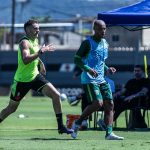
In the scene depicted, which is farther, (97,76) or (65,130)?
(65,130)

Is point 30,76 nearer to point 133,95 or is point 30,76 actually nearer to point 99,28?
point 99,28

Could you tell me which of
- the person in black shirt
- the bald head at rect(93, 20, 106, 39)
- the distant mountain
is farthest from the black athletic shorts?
the distant mountain

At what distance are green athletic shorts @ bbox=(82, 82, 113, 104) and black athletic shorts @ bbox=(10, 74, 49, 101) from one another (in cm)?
70

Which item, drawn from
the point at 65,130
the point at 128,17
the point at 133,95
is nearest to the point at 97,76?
the point at 65,130

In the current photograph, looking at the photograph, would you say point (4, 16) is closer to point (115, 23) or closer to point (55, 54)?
point (55, 54)

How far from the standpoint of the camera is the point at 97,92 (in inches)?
565

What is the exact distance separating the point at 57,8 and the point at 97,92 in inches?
3073

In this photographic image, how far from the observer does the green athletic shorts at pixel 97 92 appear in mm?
14342

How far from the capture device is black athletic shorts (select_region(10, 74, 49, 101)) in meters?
14.6

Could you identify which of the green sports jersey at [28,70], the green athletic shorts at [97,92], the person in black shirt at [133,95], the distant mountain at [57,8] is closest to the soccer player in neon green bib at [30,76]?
the green sports jersey at [28,70]

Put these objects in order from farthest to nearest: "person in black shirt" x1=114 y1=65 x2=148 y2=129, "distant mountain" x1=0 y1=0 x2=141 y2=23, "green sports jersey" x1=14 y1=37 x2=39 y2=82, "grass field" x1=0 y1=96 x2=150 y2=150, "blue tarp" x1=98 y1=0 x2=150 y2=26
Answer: "distant mountain" x1=0 y1=0 x2=141 y2=23
"person in black shirt" x1=114 y1=65 x2=148 y2=129
"blue tarp" x1=98 y1=0 x2=150 y2=26
"green sports jersey" x1=14 y1=37 x2=39 y2=82
"grass field" x1=0 y1=96 x2=150 y2=150

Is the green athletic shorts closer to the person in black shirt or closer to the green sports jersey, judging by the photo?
the green sports jersey

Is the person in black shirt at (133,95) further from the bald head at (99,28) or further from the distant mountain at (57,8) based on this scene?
the distant mountain at (57,8)

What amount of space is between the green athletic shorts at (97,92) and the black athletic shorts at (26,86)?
70 centimetres
